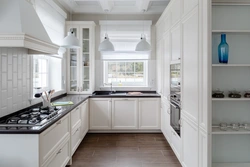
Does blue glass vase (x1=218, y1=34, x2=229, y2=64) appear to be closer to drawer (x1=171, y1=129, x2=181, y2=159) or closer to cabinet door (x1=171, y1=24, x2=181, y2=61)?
cabinet door (x1=171, y1=24, x2=181, y2=61)

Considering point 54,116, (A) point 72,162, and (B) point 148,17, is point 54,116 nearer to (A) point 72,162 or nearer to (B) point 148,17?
(A) point 72,162

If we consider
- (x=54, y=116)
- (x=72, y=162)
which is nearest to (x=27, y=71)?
(x=54, y=116)

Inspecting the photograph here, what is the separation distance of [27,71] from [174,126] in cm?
231

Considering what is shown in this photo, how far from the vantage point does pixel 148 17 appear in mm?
4707

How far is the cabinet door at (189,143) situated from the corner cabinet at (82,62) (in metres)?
2.52

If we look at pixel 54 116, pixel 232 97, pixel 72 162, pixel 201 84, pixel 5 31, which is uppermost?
pixel 5 31

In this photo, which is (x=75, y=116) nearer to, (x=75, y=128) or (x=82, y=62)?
(x=75, y=128)

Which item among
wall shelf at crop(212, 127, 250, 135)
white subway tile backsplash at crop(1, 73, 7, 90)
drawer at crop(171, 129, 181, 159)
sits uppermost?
white subway tile backsplash at crop(1, 73, 7, 90)

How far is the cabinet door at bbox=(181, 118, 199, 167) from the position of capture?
2111 millimetres

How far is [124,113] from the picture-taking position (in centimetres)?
419

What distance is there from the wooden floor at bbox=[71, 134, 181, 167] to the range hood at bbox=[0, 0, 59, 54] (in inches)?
72.5

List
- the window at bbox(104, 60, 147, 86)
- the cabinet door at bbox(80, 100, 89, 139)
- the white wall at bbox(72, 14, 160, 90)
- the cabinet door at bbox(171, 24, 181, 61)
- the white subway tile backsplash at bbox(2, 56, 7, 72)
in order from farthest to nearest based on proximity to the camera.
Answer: the window at bbox(104, 60, 147, 86) < the white wall at bbox(72, 14, 160, 90) < the cabinet door at bbox(80, 100, 89, 139) < the cabinet door at bbox(171, 24, 181, 61) < the white subway tile backsplash at bbox(2, 56, 7, 72)

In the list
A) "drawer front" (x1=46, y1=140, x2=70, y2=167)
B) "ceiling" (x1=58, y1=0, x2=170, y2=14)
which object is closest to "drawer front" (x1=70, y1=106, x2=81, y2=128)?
"drawer front" (x1=46, y1=140, x2=70, y2=167)

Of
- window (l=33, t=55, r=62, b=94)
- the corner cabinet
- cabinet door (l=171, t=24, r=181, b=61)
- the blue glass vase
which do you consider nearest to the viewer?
the blue glass vase
